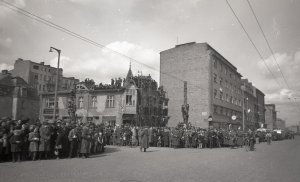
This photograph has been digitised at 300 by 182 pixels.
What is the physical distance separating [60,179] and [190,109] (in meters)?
37.8

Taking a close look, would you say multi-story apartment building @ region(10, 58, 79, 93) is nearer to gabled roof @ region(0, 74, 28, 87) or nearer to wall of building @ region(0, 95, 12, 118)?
gabled roof @ region(0, 74, 28, 87)

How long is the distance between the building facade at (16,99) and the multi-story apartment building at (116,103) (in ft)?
34.6

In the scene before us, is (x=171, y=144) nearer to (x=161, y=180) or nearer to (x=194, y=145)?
(x=194, y=145)

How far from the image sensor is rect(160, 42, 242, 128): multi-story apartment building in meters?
44.3

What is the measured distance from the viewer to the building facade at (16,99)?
5191 cm

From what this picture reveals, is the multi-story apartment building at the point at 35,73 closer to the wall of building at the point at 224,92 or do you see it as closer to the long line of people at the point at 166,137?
the wall of building at the point at 224,92

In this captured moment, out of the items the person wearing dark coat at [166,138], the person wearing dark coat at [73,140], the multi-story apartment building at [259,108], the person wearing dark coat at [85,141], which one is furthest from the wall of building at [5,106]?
the multi-story apartment building at [259,108]

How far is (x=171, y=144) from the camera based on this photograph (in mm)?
25828

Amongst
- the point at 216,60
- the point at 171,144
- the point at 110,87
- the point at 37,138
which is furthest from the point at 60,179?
the point at 216,60

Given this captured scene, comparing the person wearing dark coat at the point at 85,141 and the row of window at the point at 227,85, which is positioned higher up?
the row of window at the point at 227,85

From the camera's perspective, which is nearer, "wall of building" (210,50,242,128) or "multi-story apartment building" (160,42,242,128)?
"multi-story apartment building" (160,42,242,128)

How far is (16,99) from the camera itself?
53469mm

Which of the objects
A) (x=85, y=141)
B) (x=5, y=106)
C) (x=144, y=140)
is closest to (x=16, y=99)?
(x=5, y=106)

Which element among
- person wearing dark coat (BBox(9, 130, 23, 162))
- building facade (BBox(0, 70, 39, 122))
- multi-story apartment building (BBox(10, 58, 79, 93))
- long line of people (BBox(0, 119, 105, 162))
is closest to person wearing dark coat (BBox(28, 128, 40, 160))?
long line of people (BBox(0, 119, 105, 162))
